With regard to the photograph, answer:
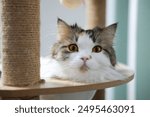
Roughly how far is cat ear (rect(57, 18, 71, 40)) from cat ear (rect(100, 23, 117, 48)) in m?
0.10

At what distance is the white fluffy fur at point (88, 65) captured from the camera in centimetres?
72

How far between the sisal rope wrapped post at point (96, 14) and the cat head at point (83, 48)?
0.31 meters

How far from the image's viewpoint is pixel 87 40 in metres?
0.75

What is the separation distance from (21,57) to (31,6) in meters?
0.13

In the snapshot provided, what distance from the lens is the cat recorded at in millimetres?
727

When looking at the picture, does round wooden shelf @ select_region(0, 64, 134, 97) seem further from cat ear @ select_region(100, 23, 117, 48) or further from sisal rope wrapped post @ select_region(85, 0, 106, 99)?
sisal rope wrapped post @ select_region(85, 0, 106, 99)

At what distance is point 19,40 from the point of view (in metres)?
0.67

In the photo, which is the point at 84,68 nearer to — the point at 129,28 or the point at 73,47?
the point at 73,47

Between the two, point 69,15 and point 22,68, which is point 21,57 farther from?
point 69,15

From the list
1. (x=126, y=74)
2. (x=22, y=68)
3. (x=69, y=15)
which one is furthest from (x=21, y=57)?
(x=69, y=15)

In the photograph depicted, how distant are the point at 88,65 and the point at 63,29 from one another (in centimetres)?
13

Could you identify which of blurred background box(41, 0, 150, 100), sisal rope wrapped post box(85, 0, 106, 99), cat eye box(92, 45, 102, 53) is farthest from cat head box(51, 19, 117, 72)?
blurred background box(41, 0, 150, 100)

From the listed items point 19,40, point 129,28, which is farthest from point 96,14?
point 19,40

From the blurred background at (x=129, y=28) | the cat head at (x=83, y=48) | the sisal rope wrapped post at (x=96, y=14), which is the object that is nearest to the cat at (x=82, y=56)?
the cat head at (x=83, y=48)
